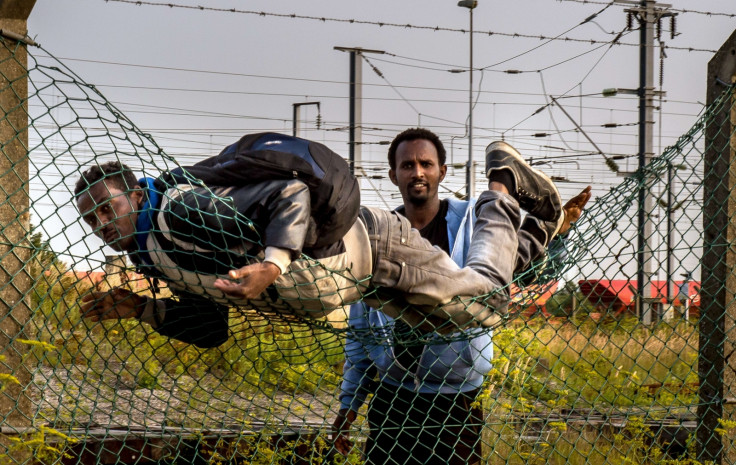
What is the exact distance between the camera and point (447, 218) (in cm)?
439

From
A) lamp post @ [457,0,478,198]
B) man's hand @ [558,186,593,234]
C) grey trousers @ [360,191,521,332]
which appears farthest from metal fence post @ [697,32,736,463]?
lamp post @ [457,0,478,198]

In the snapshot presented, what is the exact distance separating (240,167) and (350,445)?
197cm

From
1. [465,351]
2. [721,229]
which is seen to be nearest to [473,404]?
[465,351]

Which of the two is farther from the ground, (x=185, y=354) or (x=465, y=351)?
(x=465, y=351)

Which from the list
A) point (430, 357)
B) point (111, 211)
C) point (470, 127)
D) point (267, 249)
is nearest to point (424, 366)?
point (430, 357)

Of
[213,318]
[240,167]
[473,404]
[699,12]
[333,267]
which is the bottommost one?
[473,404]

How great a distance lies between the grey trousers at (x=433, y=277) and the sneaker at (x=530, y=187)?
455 millimetres

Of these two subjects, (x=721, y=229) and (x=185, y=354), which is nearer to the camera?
(x=721, y=229)

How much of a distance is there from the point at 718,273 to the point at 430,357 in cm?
133

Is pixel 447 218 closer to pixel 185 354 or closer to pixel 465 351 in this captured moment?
pixel 465 351

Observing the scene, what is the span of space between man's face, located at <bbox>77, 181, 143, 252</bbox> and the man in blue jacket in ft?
3.17

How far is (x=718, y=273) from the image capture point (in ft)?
13.9

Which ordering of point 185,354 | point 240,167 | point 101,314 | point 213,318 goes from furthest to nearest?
point 185,354
point 213,318
point 101,314
point 240,167

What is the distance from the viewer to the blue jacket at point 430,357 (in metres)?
3.99
